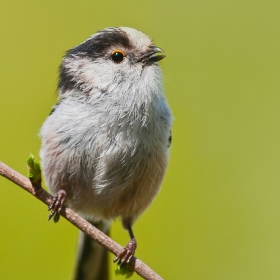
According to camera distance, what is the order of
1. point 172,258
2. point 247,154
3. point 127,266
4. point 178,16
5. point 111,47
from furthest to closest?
point 178,16
point 247,154
point 172,258
point 111,47
point 127,266

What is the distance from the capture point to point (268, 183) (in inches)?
142

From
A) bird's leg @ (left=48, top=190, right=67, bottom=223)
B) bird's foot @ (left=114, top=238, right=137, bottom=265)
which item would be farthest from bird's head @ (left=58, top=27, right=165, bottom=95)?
bird's foot @ (left=114, top=238, right=137, bottom=265)

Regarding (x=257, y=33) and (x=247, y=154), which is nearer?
(x=247, y=154)

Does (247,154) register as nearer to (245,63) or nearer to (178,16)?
(245,63)

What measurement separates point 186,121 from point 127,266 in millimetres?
1103

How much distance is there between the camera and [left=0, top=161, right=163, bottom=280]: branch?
2385 millimetres

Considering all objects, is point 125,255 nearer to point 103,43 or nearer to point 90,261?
point 90,261

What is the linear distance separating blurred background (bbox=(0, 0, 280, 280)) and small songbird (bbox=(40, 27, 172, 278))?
0.25 meters

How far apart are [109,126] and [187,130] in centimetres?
87

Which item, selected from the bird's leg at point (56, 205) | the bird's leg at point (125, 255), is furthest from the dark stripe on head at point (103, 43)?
the bird's leg at point (125, 255)

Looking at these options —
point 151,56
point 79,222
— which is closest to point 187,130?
point 151,56

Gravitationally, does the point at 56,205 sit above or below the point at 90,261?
above

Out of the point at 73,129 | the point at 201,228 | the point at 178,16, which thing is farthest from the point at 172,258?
the point at 178,16

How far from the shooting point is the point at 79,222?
250 centimetres
